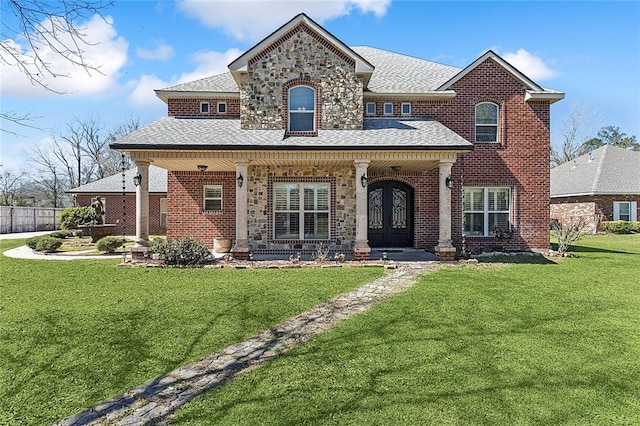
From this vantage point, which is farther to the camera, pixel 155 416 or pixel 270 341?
pixel 270 341

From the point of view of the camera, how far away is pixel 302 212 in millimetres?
14312

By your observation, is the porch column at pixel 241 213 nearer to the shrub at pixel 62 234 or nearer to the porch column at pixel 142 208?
the porch column at pixel 142 208

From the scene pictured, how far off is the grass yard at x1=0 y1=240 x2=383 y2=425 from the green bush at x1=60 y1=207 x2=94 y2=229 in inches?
553

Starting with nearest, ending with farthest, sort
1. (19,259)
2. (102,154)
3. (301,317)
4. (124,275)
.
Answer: (301,317) < (124,275) < (19,259) < (102,154)

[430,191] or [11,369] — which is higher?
[430,191]

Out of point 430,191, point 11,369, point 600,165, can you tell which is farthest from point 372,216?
point 600,165

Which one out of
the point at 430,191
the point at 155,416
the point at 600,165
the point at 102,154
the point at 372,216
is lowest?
the point at 155,416

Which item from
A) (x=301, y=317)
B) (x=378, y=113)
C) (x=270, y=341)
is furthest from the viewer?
(x=378, y=113)

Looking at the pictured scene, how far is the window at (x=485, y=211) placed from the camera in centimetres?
1477

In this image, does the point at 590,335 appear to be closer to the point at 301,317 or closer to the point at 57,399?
the point at 301,317

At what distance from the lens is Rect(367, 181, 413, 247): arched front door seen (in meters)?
15.0

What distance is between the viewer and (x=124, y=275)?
1008 cm

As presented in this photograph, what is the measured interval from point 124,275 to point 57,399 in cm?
656

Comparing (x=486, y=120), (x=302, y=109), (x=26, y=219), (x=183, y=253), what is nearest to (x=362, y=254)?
(x=183, y=253)
